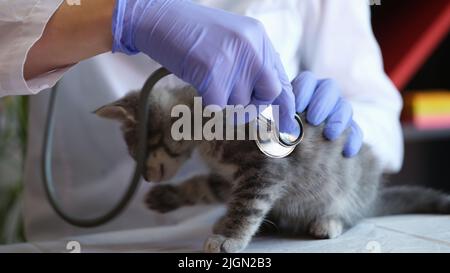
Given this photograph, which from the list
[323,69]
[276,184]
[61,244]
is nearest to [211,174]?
[276,184]

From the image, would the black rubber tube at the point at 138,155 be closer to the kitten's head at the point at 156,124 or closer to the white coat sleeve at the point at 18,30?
the kitten's head at the point at 156,124

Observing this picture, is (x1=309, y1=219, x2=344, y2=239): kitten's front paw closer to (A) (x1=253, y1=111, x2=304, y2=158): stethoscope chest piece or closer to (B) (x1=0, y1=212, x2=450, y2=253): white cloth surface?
(B) (x1=0, y1=212, x2=450, y2=253): white cloth surface

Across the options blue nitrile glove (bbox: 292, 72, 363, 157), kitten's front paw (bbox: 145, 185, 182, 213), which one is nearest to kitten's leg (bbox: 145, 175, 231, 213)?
kitten's front paw (bbox: 145, 185, 182, 213)

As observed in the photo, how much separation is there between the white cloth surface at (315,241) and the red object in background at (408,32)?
720 millimetres

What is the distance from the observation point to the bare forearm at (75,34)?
2.64 ft

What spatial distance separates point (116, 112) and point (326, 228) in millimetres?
422

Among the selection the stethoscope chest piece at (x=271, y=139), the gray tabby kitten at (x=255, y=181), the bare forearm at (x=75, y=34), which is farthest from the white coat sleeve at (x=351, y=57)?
the bare forearm at (x=75, y=34)

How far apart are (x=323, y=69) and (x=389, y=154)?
0.83ft

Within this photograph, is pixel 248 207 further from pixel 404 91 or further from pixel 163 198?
pixel 404 91

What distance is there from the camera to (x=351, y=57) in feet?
4.32

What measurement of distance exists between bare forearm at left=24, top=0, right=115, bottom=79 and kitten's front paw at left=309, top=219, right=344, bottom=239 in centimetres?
47

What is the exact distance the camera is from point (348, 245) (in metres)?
0.90

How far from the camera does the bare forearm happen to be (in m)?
0.80

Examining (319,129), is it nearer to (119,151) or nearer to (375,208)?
(375,208)
